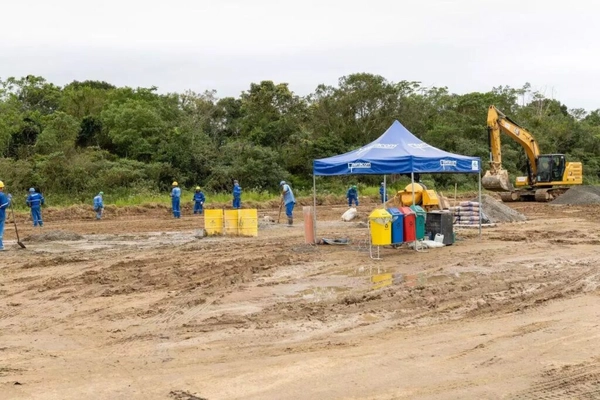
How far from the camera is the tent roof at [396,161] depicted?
15.2 m

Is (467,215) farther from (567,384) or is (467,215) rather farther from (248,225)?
(567,384)

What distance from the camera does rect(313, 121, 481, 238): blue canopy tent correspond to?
49.9 feet

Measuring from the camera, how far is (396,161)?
15.2 metres

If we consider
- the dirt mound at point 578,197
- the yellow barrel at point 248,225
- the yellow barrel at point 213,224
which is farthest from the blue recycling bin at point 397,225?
the dirt mound at point 578,197

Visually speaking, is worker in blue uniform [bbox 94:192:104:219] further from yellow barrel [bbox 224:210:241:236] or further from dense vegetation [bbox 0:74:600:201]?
yellow barrel [bbox 224:210:241:236]

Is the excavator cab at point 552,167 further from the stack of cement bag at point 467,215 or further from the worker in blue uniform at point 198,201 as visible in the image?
the worker in blue uniform at point 198,201

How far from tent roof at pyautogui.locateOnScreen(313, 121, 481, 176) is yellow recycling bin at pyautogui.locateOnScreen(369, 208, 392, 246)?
1.51m

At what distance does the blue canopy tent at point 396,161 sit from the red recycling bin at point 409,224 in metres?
0.99

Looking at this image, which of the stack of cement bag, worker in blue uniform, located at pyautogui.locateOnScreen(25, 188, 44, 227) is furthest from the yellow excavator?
worker in blue uniform, located at pyautogui.locateOnScreen(25, 188, 44, 227)

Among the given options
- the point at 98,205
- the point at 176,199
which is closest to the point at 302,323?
the point at 176,199

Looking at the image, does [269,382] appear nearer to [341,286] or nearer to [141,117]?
[341,286]

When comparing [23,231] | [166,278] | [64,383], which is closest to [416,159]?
[166,278]

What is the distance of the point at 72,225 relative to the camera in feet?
83.8

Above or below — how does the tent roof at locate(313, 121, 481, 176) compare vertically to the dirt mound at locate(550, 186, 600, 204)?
above
